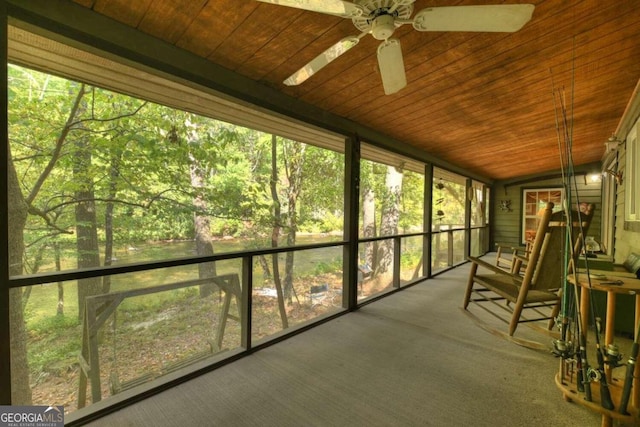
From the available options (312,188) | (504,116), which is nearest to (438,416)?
(504,116)

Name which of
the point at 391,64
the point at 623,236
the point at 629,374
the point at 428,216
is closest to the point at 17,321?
the point at 391,64

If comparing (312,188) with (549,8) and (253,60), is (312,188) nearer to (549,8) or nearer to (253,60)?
(253,60)

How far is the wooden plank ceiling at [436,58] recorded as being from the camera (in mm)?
1681

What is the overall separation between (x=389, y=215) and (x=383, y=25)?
764cm

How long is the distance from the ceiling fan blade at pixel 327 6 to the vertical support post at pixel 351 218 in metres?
2.18

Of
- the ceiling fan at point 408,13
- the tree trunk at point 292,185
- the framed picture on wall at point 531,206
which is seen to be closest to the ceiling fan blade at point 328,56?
the ceiling fan at point 408,13

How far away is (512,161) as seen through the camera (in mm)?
6379

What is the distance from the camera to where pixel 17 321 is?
2.40 metres

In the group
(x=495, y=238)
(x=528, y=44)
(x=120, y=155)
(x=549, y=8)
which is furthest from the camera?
(x=495, y=238)

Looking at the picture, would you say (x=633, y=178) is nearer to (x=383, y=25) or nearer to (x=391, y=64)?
(x=391, y=64)

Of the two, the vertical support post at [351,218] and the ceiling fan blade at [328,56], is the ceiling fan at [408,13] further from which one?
the vertical support post at [351,218]

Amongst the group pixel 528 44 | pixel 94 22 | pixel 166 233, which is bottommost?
pixel 166 233

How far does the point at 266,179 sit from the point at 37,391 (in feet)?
15.7

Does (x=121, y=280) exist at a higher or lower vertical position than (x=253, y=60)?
lower
